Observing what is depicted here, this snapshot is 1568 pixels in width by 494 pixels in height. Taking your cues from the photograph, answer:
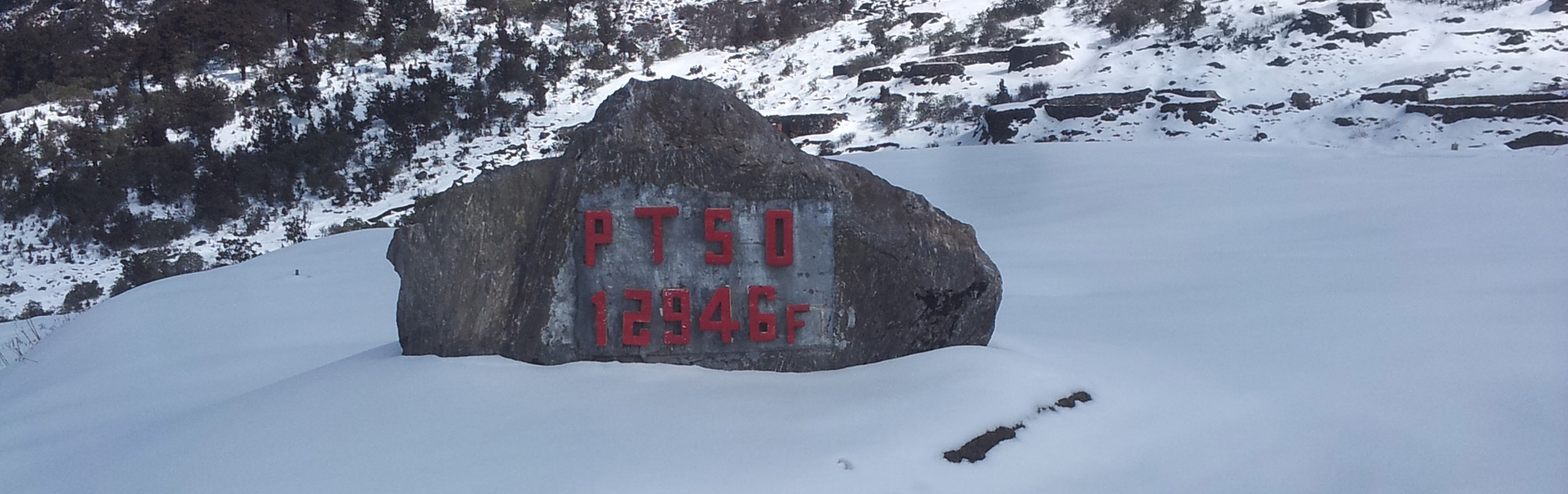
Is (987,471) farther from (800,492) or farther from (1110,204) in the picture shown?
(1110,204)

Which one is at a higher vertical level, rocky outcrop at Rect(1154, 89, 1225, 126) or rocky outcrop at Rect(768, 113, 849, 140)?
rocky outcrop at Rect(1154, 89, 1225, 126)

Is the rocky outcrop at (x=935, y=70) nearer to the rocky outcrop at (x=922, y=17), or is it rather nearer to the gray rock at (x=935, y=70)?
the gray rock at (x=935, y=70)

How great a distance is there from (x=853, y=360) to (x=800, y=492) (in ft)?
4.92

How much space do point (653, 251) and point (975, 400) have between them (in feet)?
5.31

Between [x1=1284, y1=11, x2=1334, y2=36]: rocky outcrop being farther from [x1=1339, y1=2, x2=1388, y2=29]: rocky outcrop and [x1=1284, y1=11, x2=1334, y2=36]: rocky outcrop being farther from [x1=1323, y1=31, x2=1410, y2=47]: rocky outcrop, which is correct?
[x1=1339, y1=2, x2=1388, y2=29]: rocky outcrop

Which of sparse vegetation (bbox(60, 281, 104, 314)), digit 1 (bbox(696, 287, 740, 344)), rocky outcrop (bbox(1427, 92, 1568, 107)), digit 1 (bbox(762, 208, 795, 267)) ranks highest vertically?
digit 1 (bbox(762, 208, 795, 267))

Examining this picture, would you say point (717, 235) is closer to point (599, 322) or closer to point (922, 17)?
point (599, 322)

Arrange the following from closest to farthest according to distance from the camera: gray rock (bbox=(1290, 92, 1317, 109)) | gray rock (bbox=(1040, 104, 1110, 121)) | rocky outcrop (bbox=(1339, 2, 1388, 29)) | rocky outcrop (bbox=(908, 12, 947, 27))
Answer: gray rock (bbox=(1290, 92, 1317, 109)), gray rock (bbox=(1040, 104, 1110, 121)), rocky outcrop (bbox=(1339, 2, 1388, 29)), rocky outcrop (bbox=(908, 12, 947, 27))

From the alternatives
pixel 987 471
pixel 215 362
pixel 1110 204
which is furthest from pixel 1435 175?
pixel 215 362

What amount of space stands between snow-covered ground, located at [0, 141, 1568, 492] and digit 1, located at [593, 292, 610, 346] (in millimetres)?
156

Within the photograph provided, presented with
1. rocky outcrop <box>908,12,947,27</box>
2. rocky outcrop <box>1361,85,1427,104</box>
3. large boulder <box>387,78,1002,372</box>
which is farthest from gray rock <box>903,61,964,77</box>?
large boulder <box>387,78,1002,372</box>

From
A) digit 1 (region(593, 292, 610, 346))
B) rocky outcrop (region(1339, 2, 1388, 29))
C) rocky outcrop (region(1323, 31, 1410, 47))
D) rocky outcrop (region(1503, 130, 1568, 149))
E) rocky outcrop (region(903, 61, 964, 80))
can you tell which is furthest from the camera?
rocky outcrop (region(903, 61, 964, 80))

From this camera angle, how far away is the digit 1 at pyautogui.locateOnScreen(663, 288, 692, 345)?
4832mm

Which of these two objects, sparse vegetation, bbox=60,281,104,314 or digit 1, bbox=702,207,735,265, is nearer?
digit 1, bbox=702,207,735,265
